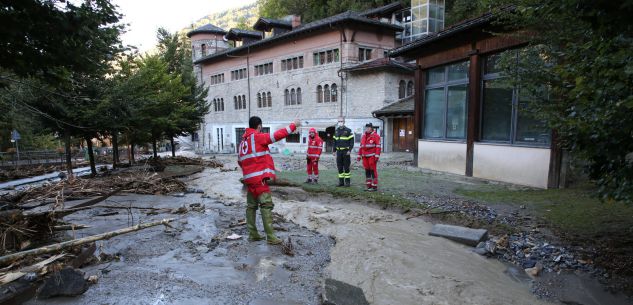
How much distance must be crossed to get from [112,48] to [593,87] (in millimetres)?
6399

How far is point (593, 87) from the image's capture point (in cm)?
360

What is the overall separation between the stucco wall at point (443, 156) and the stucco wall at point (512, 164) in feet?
2.30

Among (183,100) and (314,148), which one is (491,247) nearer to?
(314,148)

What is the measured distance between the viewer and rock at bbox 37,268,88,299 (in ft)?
13.1

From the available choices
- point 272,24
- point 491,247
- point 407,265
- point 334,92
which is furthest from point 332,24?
point 407,265

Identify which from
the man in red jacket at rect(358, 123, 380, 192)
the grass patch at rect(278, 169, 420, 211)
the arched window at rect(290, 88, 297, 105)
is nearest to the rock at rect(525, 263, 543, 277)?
the grass patch at rect(278, 169, 420, 211)

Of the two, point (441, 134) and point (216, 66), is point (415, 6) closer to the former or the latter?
point (441, 134)

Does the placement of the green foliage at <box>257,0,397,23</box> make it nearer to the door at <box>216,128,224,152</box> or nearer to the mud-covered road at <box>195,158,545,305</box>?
the door at <box>216,128,224,152</box>

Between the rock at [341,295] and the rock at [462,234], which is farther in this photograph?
the rock at [462,234]

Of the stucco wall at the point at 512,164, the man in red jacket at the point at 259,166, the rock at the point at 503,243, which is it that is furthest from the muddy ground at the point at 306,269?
the stucco wall at the point at 512,164

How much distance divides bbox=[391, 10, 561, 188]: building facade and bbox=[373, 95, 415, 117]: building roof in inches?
345

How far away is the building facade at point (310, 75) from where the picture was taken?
28453 millimetres

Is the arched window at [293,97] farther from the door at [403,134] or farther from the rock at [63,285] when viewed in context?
the rock at [63,285]

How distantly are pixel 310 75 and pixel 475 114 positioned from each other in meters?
21.0
